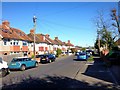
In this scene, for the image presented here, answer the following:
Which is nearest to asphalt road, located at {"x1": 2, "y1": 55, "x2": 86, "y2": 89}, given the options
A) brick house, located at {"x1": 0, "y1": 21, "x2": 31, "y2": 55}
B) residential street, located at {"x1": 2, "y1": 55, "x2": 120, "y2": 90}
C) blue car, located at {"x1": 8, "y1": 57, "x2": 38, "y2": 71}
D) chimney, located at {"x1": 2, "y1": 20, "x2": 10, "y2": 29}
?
residential street, located at {"x1": 2, "y1": 55, "x2": 120, "y2": 90}

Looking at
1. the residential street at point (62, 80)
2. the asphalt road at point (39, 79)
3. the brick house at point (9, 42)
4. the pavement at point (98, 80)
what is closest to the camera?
the pavement at point (98, 80)

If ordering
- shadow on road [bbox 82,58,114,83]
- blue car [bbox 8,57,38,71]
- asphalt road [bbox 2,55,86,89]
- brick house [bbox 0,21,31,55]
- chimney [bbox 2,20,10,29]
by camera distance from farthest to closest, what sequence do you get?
chimney [bbox 2,20,10,29] < brick house [bbox 0,21,31,55] < blue car [bbox 8,57,38,71] < shadow on road [bbox 82,58,114,83] < asphalt road [bbox 2,55,86,89]

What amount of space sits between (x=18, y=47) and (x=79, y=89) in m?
37.0

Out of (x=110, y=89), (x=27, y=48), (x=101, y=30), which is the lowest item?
(x=110, y=89)

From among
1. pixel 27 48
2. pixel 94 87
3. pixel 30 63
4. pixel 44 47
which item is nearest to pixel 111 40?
pixel 27 48

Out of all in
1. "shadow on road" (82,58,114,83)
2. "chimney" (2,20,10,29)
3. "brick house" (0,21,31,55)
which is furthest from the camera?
"chimney" (2,20,10,29)

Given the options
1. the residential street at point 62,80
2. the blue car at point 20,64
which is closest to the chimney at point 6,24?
the blue car at point 20,64

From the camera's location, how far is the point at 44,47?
70.2 m

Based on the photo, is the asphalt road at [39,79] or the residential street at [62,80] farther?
the asphalt road at [39,79]

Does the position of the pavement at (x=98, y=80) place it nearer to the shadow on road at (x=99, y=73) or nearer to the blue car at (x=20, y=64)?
the shadow on road at (x=99, y=73)

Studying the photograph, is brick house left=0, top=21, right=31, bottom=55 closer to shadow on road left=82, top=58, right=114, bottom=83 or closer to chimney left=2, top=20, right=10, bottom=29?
chimney left=2, top=20, right=10, bottom=29

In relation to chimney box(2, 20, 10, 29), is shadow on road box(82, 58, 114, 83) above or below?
below

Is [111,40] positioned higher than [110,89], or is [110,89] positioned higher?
[111,40]

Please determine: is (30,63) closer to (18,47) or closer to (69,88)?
(69,88)
